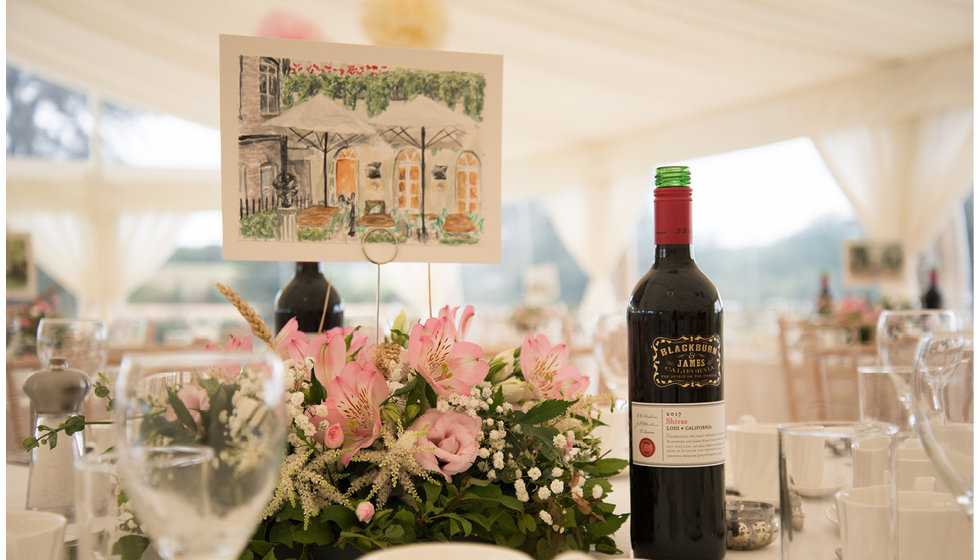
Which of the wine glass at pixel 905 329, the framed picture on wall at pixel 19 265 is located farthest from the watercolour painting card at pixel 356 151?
the framed picture on wall at pixel 19 265

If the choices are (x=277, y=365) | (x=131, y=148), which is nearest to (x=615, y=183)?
(x=131, y=148)

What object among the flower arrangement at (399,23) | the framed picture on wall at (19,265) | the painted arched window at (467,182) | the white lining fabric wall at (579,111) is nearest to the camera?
the painted arched window at (467,182)

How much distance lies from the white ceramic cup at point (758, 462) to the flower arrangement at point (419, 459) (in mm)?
387

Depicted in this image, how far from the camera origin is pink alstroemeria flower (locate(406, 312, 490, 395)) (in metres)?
0.78

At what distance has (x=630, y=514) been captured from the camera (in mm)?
838

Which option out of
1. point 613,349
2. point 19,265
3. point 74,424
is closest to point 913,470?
point 613,349

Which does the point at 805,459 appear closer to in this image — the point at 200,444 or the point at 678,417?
the point at 678,417

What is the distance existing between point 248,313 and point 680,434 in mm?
411

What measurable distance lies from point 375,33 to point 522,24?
4.47 metres

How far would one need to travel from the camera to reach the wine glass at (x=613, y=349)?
1.39 meters

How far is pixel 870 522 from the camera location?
2.29 feet

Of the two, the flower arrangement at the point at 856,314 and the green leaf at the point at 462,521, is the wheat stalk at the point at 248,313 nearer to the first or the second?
the green leaf at the point at 462,521

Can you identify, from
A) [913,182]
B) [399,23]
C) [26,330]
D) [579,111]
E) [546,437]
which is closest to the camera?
[546,437]

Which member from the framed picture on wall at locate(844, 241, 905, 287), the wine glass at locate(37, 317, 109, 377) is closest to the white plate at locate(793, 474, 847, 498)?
the wine glass at locate(37, 317, 109, 377)
